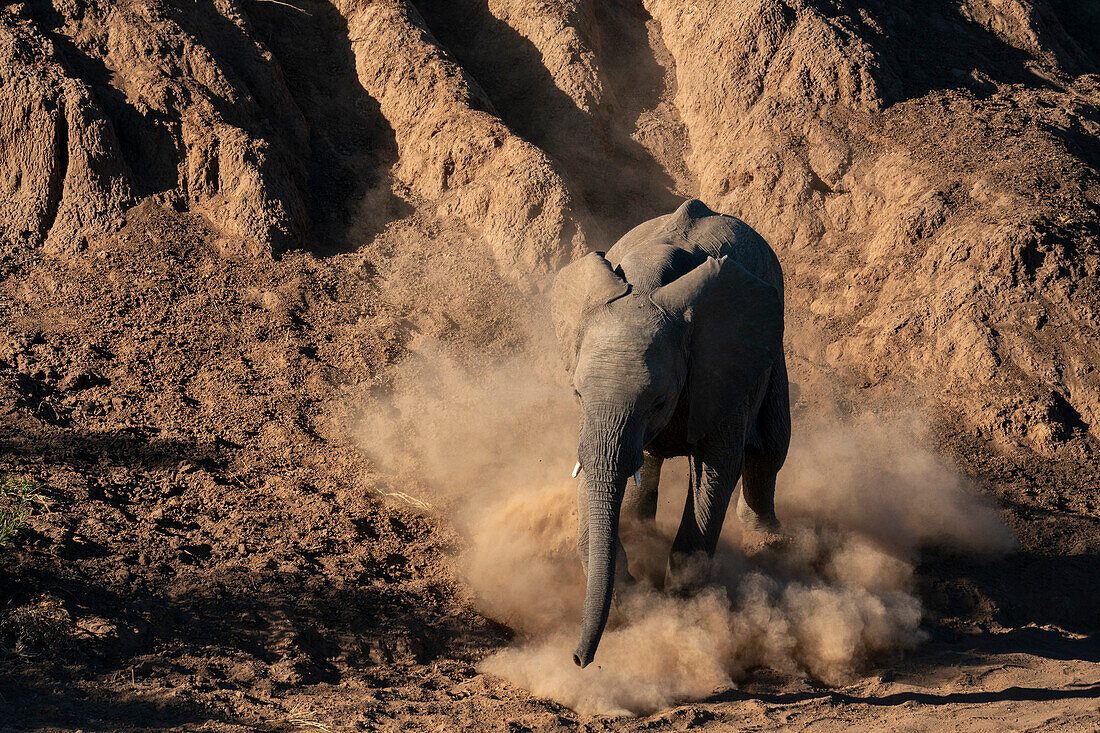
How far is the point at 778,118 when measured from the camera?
12727 mm

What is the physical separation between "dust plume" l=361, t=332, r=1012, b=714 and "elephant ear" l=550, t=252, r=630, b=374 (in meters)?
1.83

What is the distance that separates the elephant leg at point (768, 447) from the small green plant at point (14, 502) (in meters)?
5.17

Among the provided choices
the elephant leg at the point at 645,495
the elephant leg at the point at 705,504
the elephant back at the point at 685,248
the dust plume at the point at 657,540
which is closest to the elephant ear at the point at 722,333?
the elephant back at the point at 685,248

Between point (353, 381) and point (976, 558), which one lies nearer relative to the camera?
point (976, 558)

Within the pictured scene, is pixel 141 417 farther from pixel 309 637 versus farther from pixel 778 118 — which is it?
pixel 778 118

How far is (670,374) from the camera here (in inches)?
211

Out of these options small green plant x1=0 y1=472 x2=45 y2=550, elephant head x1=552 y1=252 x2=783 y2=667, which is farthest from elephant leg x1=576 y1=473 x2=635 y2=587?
small green plant x1=0 y1=472 x2=45 y2=550

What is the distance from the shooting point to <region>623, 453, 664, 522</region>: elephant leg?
699cm

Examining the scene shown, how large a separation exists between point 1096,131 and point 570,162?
7408 mm

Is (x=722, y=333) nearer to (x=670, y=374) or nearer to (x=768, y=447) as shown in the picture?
(x=670, y=374)

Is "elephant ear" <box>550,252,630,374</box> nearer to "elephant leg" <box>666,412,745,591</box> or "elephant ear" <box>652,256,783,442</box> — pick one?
"elephant ear" <box>652,256,783,442</box>

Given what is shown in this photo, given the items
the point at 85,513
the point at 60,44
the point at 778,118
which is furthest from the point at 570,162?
the point at 85,513

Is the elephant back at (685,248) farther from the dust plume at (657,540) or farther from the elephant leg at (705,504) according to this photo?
the dust plume at (657,540)

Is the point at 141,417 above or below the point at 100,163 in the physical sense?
below
